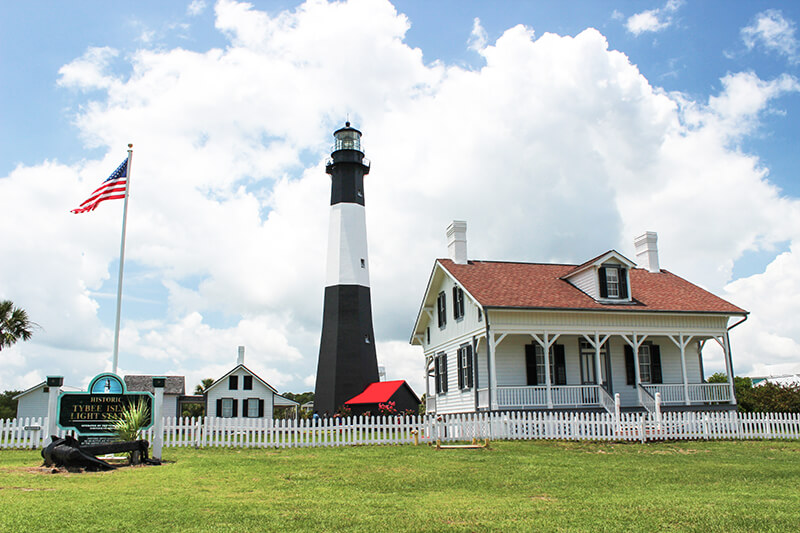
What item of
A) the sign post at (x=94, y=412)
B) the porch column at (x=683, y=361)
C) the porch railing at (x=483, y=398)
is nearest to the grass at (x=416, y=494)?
the sign post at (x=94, y=412)

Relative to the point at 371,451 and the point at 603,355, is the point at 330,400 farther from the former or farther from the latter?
the point at 371,451

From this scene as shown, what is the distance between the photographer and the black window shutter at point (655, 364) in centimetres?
2414

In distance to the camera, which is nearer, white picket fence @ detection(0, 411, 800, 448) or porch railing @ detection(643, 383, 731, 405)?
white picket fence @ detection(0, 411, 800, 448)

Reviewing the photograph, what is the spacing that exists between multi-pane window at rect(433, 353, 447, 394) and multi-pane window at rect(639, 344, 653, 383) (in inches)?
299

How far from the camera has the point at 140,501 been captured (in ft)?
25.6

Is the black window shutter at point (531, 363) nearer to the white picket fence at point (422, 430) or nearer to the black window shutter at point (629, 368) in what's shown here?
the white picket fence at point (422, 430)

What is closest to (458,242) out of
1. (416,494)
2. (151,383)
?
(416,494)

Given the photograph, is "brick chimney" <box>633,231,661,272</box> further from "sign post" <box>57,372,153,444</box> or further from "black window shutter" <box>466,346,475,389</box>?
"sign post" <box>57,372,153,444</box>

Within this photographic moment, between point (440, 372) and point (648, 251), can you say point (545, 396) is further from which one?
point (648, 251)

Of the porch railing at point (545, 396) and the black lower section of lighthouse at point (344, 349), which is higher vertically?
the black lower section of lighthouse at point (344, 349)

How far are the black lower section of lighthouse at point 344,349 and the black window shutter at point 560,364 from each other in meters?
13.2

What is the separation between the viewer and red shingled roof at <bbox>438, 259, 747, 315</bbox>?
22.3m

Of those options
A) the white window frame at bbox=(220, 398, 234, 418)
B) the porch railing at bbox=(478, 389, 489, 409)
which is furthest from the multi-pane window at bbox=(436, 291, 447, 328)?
the white window frame at bbox=(220, 398, 234, 418)

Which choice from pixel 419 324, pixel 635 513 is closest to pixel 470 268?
pixel 419 324
